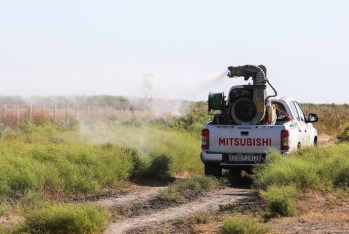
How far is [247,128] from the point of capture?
17.0 m

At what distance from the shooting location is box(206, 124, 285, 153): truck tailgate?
16875 mm

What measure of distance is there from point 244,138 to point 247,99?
3.43 feet

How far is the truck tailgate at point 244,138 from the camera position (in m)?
16.9

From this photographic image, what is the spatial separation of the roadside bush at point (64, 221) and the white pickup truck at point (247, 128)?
7.11 metres

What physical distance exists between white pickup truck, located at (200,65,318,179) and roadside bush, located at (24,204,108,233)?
23.3 ft

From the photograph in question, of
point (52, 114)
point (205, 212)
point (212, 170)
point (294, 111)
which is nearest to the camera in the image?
point (205, 212)

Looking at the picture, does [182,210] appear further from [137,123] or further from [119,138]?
[137,123]

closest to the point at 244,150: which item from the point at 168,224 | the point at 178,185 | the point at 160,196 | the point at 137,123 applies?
the point at 178,185

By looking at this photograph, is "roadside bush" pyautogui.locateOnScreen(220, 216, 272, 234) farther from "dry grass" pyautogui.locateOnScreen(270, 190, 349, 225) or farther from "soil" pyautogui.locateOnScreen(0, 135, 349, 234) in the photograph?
"dry grass" pyautogui.locateOnScreen(270, 190, 349, 225)

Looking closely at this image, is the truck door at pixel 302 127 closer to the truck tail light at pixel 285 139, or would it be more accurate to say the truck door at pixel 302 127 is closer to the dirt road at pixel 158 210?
the truck tail light at pixel 285 139

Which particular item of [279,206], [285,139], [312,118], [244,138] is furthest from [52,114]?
[279,206]

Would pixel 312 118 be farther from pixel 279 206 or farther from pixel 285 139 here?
pixel 279 206

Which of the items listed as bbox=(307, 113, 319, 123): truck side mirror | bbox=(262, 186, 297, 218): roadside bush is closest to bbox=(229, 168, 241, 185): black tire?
bbox=(307, 113, 319, 123): truck side mirror

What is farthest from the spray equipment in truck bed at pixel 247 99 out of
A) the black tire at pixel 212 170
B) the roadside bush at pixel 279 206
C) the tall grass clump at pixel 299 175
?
the roadside bush at pixel 279 206
